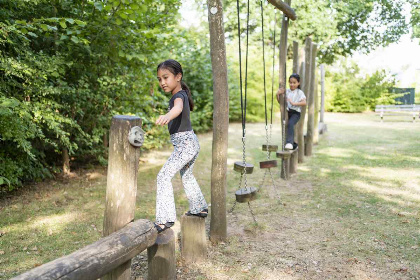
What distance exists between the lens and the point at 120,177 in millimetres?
2764

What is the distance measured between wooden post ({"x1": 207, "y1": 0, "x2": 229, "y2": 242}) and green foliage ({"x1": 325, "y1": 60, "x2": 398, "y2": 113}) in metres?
19.9

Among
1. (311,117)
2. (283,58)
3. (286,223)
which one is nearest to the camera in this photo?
(286,223)

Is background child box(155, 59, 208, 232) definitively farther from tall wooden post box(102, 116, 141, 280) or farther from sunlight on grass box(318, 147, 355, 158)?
sunlight on grass box(318, 147, 355, 158)

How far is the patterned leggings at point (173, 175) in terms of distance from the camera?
3.35 m

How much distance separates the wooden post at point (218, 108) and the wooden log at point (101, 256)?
1.06 meters

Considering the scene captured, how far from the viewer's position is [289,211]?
5.14m

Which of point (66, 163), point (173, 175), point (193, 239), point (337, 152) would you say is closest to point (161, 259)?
point (193, 239)

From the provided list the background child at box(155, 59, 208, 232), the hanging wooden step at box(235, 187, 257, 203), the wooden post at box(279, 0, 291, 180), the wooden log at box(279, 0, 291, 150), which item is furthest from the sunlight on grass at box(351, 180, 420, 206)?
the background child at box(155, 59, 208, 232)

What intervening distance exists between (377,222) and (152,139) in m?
5.57

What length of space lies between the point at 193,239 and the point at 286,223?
5.06 feet

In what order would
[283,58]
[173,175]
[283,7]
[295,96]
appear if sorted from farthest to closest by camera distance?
→ [295,96], [283,58], [283,7], [173,175]

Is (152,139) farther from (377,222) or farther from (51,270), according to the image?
(51,270)

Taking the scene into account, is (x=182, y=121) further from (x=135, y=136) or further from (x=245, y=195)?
(x=245, y=195)

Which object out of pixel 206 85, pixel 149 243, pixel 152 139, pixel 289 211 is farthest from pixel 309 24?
pixel 149 243
